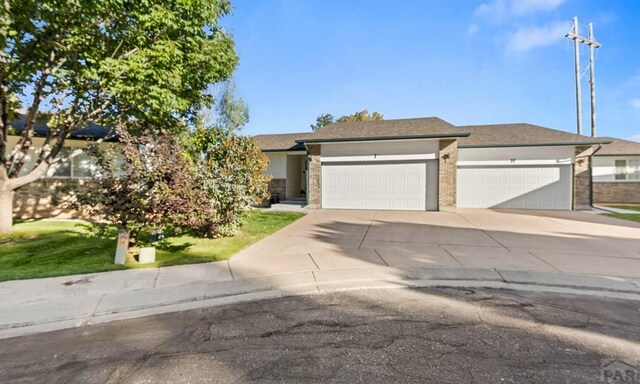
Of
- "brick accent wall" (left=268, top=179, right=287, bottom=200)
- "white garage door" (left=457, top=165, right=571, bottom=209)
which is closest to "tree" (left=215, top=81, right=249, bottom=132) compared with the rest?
"brick accent wall" (left=268, top=179, right=287, bottom=200)

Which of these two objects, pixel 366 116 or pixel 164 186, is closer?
pixel 164 186

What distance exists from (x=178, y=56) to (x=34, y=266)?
6575 mm

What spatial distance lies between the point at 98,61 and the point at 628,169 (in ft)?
89.0

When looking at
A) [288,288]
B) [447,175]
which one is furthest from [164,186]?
[447,175]

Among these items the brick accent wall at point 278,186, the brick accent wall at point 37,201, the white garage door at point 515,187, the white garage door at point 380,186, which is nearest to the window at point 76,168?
the brick accent wall at point 37,201

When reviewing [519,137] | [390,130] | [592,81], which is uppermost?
[592,81]

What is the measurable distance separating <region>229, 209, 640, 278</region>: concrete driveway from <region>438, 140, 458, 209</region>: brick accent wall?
2187mm

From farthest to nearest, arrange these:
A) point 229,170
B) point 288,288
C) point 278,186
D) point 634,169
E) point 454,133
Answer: point 278,186, point 634,169, point 454,133, point 229,170, point 288,288

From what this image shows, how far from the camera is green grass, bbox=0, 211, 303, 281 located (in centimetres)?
596

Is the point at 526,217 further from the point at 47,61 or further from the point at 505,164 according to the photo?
the point at 47,61

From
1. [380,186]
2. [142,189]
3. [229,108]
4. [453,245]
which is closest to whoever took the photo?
[142,189]

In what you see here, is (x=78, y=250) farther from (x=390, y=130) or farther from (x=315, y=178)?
(x=390, y=130)

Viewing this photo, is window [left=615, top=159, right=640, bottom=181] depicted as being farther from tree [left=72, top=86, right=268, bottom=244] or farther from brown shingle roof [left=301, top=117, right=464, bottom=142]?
tree [left=72, top=86, right=268, bottom=244]

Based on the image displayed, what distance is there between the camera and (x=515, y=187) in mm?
15156
